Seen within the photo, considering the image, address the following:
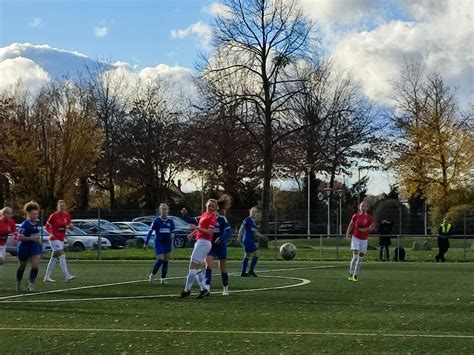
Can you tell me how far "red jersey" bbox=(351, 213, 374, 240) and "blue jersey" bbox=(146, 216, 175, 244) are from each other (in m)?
4.51

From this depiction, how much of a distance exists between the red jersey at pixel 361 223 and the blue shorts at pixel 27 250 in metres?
7.55

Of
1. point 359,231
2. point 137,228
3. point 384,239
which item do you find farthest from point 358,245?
point 137,228

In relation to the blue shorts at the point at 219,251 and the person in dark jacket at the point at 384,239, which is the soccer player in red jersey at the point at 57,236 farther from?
the person in dark jacket at the point at 384,239

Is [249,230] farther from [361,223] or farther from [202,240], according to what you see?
[202,240]

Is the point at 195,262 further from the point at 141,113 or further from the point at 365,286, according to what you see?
the point at 141,113

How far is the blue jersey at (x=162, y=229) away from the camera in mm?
17500

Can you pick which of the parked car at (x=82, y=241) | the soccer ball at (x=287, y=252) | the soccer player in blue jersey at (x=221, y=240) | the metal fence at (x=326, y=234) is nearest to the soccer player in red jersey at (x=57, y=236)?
the soccer player in blue jersey at (x=221, y=240)

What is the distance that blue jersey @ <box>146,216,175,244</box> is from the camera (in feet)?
57.4

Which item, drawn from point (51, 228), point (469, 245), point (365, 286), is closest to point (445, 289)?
point (365, 286)

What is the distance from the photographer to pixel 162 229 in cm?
1747

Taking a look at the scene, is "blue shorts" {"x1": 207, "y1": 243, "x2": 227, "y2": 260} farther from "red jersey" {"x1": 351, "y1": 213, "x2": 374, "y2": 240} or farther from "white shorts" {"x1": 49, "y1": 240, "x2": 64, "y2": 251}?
"white shorts" {"x1": 49, "y1": 240, "x2": 64, "y2": 251}

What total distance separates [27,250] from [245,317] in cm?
637

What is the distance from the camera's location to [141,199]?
68.1 metres

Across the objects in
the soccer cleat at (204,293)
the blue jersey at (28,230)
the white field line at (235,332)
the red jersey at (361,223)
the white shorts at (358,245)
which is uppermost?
the red jersey at (361,223)
